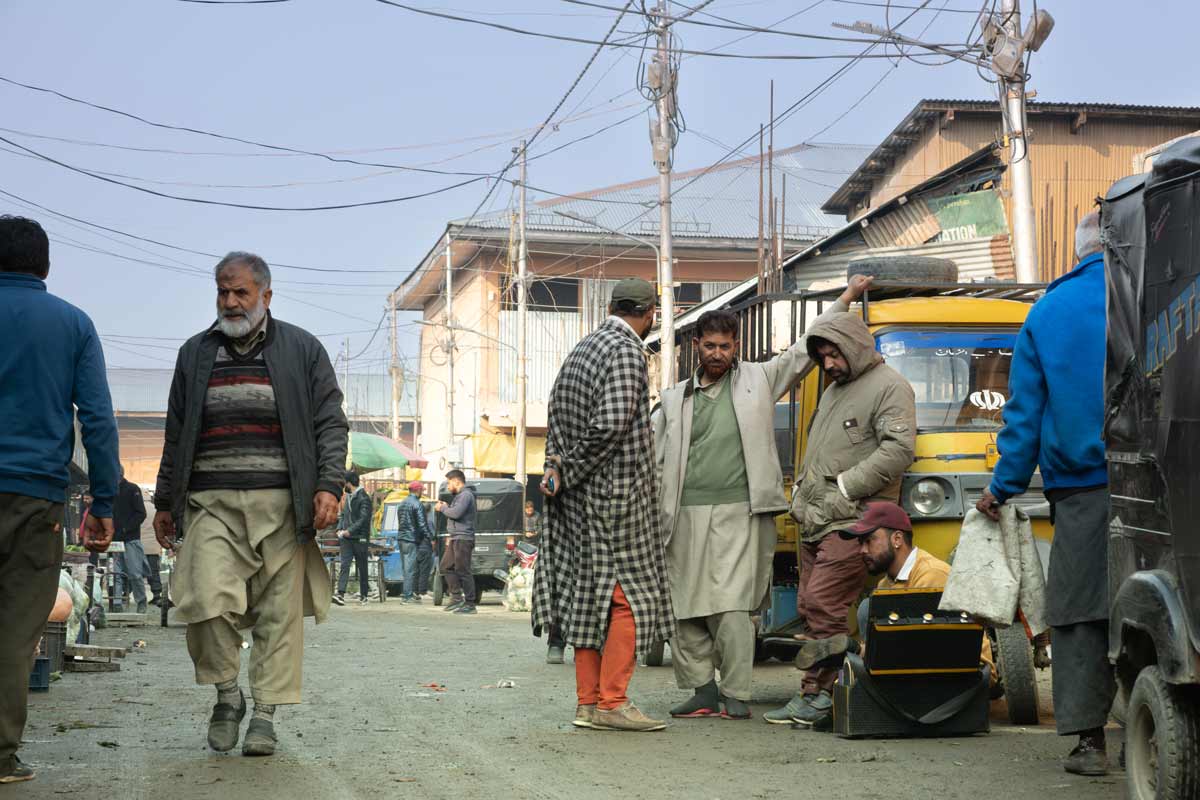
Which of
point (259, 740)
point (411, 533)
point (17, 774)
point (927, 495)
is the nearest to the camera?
point (17, 774)

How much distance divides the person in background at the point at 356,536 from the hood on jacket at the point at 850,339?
1773cm

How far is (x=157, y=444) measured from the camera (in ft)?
301

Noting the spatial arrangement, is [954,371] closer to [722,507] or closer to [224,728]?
[722,507]

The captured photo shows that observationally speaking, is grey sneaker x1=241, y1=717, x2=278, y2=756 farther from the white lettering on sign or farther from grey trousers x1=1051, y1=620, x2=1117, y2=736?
the white lettering on sign

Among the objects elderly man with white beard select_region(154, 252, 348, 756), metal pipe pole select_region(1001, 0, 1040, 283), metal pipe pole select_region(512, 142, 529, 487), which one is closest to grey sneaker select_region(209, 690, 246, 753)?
elderly man with white beard select_region(154, 252, 348, 756)

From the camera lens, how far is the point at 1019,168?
15273 millimetres

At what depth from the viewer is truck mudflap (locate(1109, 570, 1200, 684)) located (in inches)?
174

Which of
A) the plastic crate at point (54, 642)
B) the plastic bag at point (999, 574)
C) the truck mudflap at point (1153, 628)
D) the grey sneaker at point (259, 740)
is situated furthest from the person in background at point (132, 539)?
the truck mudflap at point (1153, 628)

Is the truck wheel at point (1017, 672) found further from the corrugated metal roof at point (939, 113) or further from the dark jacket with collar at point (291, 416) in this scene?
the corrugated metal roof at point (939, 113)

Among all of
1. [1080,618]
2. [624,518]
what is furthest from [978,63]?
[1080,618]

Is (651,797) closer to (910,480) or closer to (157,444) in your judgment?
(910,480)

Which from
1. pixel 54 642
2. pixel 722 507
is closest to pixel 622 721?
pixel 722 507

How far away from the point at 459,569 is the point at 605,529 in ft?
53.8

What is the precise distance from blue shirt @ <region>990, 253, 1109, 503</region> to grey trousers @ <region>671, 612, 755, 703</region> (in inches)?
81.7
